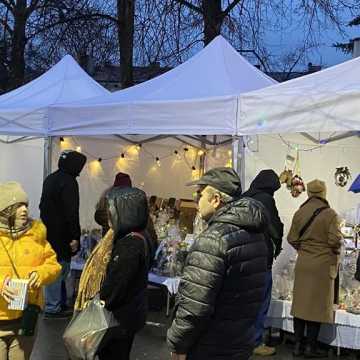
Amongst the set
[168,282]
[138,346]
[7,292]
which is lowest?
[138,346]

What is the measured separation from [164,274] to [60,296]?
3.84 ft

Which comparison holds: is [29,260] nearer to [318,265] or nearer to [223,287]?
[223,287]

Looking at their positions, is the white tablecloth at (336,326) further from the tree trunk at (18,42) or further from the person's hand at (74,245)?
the tree trunk at (18,42)

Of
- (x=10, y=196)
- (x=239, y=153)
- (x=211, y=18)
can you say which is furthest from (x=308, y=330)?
(x=211, y=18)

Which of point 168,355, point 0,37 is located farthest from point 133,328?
point 0,37

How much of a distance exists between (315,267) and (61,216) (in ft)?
9.13

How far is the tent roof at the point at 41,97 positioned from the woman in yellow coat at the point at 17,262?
12.6 ft

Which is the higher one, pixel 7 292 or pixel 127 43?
pixel 127 43

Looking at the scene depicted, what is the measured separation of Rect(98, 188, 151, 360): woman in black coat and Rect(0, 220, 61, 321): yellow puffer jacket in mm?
462

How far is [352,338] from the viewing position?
18.2 feet

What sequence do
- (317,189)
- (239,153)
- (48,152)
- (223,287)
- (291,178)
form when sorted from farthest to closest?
(48,152) < (291,178) < (239,153) < (317,189) < (223,287)

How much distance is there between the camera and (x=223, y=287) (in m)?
2.62

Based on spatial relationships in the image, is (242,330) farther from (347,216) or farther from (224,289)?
(347,216)

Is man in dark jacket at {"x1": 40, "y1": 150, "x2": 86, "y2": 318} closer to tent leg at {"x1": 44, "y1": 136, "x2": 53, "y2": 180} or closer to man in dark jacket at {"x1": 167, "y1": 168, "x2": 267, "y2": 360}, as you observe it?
tent leg at {"x1": 44, "y1": 136, "x2": 53, "y2": 180}
